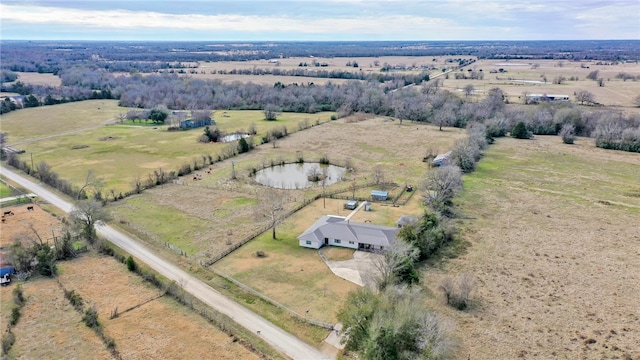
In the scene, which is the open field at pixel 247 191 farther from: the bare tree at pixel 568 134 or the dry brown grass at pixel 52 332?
the bare tree at pixel 568 134

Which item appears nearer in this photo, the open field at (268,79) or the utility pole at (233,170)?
the utility pole at (233,170)

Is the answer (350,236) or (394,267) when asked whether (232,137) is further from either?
(394,267)

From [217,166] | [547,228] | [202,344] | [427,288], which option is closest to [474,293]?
[427,288]

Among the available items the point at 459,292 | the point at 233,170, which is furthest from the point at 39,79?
the point at 459,292

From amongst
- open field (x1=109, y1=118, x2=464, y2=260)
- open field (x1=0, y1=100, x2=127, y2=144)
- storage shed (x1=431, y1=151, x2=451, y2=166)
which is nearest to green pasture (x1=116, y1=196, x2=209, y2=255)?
open field (x1=109, y1=118, x2=464, y2=260)

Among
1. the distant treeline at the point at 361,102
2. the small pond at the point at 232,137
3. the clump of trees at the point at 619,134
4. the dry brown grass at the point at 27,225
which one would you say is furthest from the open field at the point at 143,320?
the clump of trees at the point at 619,134

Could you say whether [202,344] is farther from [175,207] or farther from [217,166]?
[217,166]

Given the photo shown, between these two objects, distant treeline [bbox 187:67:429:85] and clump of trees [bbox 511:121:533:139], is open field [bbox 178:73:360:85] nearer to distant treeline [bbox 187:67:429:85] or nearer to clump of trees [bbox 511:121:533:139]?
distant treeline [bbox 187:67:429:85]
